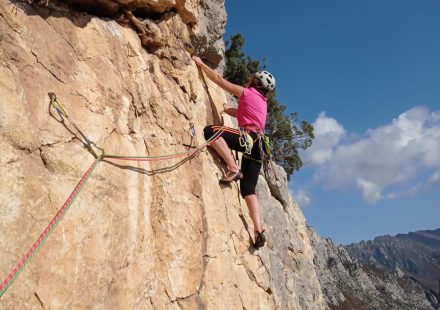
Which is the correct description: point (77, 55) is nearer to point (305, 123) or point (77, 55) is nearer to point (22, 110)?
point (22, 110)

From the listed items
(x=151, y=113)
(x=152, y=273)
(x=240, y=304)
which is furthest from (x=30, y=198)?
(x=240, y=304)

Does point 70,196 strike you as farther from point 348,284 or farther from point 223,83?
point 348,284

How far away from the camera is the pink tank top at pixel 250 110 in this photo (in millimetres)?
7258

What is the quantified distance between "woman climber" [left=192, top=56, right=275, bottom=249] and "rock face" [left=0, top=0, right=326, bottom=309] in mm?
234

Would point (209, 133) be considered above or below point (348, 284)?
below

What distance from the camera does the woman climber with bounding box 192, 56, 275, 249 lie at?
A: 22.5 feet

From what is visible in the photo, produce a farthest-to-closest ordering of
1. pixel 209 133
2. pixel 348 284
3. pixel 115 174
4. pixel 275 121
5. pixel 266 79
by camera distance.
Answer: pixel 348 284 < pixel 275 121 < pixel 266 79 < pixel 209 133 < pixel 115 174

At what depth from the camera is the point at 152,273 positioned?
4.63m

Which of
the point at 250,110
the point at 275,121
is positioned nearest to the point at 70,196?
the point at 250,110

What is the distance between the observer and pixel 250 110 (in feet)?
23.8

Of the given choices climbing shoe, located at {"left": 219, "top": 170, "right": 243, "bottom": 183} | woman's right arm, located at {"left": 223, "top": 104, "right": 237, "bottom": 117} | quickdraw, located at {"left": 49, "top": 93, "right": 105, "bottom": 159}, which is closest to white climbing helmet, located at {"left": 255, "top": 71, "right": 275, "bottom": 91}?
woman's right arm, located at {"left": 223, "top": 104, "right": 237, "bottom": 117}

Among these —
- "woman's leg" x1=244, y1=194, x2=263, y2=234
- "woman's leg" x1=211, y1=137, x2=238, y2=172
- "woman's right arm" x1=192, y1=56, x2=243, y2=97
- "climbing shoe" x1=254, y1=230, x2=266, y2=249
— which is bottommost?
"climbing shoe" x1=254, y1=230, x2=266, y2=249

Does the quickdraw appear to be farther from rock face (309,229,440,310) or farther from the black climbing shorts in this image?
rock face (309,229,440,310)

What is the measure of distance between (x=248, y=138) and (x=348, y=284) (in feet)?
147
